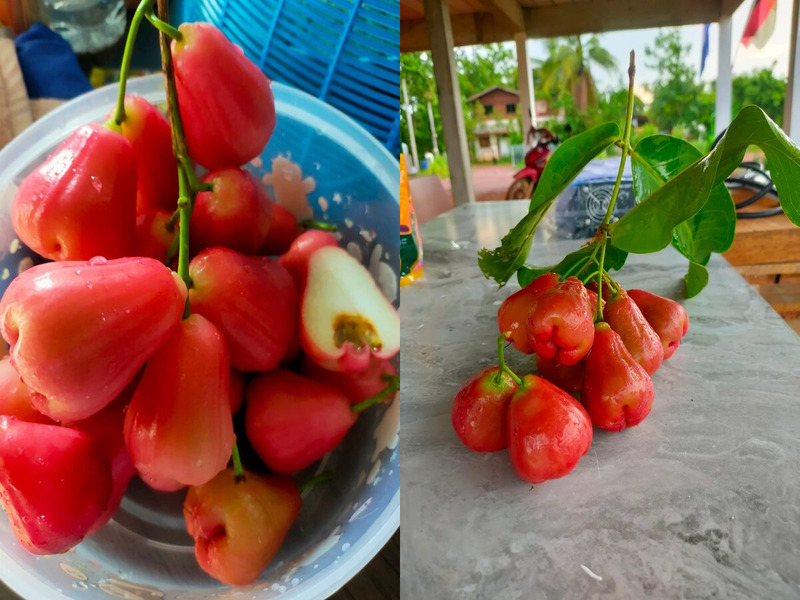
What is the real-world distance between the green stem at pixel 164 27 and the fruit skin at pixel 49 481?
0.44 feet

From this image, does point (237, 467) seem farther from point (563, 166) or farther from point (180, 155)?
point (563, 166)

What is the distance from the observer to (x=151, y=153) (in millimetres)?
209

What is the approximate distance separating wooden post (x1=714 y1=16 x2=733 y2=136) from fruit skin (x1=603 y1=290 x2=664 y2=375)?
956 mm

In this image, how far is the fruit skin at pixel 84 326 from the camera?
0.56ft

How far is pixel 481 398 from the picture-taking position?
0.32 metres

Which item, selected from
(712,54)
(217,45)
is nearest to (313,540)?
(217,45)

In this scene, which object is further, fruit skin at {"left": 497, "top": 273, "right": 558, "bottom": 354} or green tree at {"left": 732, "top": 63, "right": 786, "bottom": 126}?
green tree at {"left": 732, "top": 63, "right": 786, "bottom": 126}

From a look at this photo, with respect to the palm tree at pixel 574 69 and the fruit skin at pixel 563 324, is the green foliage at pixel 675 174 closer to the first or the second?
the fruit skin at pixel 563 324

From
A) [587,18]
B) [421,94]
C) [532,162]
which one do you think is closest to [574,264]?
[421,94]

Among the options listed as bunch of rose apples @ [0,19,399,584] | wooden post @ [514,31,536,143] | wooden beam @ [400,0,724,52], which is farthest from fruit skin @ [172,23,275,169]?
wooden post @ [514,31,536,143]

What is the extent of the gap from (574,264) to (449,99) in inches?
23.4

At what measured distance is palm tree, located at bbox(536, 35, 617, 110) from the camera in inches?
47.3

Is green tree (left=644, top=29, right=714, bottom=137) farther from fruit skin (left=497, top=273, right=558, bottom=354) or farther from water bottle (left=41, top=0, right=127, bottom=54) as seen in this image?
water bottle (left=41, top=0, right=127, bottom=54)

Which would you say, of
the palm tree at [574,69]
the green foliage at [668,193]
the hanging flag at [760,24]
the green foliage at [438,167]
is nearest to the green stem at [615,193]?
the green foliage at [668,193]
